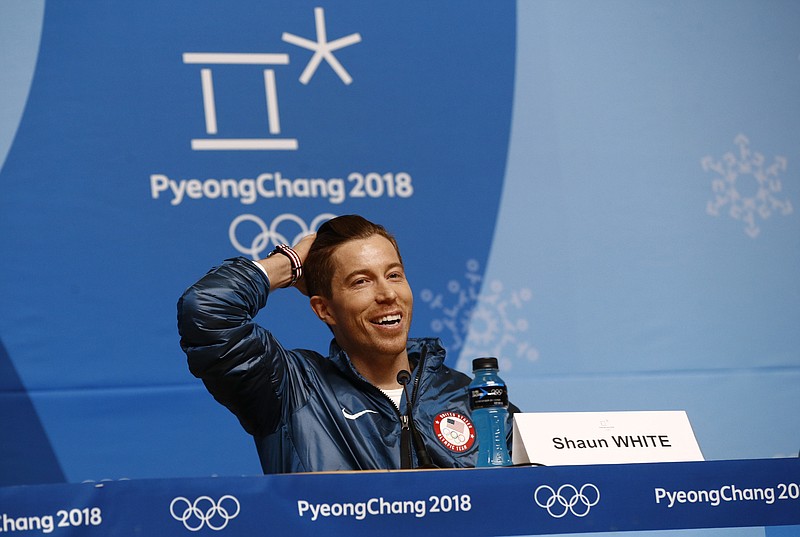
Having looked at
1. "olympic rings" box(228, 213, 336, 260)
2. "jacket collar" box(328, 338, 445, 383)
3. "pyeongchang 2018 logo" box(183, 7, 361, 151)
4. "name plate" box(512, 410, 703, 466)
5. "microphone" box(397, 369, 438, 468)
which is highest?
"pyeongchang 2018 logo" box(183, 7, 361, 151)

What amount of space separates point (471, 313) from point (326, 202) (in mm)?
565

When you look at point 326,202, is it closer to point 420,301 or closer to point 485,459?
point 420,301

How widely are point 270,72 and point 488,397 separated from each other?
1748 millimetres

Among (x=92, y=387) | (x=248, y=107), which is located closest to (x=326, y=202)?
(x=248, y=107)

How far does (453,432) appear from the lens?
2416mm

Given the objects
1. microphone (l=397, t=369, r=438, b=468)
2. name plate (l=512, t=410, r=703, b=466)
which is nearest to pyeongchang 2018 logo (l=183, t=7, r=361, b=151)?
microphone (l=397, t=369, r=438, b=468)

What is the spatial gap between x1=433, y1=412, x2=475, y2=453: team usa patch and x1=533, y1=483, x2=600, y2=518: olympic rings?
71 cm

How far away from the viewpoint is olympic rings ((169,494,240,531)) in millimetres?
1550

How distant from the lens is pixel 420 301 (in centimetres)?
337

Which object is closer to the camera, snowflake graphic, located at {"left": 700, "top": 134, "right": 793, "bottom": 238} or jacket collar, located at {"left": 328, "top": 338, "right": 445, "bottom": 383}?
jacket collar, located at {"left": 328, "top": 338, "right": 445, "bottom": 383}

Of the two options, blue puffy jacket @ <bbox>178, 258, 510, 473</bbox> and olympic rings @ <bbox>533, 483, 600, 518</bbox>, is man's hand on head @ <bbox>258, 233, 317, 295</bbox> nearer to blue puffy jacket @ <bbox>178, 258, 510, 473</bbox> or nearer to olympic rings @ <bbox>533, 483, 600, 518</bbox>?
blue puffy jacket @ <bbox>178, 258, 510, 473</bbox>

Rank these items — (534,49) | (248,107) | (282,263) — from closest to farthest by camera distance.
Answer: (282,263)
(248,107)
(534,49)

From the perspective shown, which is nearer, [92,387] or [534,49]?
[92,387]

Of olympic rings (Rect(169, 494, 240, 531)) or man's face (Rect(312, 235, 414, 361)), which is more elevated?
man's face (Rect(312, 235, 414, 361))
